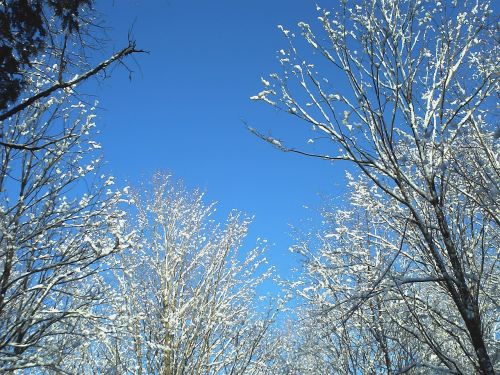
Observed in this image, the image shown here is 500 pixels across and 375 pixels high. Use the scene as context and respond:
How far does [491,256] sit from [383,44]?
5594mm

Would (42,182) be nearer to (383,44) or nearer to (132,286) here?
(132,286)

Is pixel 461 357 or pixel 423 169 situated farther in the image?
pixel 461 357

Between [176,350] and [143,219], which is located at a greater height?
[143,219]

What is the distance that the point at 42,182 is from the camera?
235 inches

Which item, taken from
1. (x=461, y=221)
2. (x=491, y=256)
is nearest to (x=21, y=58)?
(x=461, y=221)

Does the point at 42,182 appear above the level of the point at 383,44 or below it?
above

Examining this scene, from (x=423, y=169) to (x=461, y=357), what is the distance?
7421 millimetres

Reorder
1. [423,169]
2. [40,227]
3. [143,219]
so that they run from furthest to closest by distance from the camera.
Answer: [143,219], [40,227], [423,169]

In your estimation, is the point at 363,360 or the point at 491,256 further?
the point at 491,256

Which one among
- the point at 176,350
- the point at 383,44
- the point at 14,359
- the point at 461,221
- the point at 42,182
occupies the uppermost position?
the point at 42,182

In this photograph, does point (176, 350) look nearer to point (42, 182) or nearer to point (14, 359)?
point (14, 359)

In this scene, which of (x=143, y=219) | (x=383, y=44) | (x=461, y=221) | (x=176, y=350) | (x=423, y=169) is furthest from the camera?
(x=143, y=219)

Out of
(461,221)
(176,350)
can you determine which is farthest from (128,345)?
(461,221)

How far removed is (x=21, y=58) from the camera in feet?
10.8
